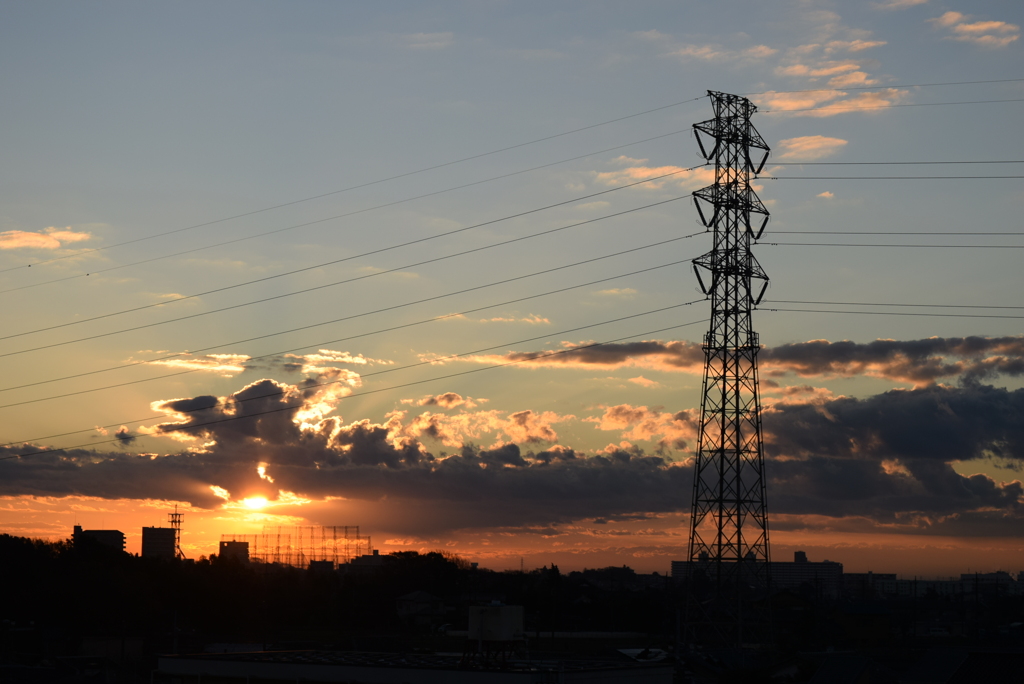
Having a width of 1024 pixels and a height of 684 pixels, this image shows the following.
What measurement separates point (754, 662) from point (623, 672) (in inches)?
915

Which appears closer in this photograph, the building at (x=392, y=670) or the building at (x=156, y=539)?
the building at (x=392, y=670)

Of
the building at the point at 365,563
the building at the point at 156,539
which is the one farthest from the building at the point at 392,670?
the building at the point at 156,539

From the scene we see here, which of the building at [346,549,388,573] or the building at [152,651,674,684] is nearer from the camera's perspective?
the building at [152,651,674,684]

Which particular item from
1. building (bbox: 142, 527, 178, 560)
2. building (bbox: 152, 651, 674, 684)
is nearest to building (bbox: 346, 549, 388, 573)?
building (bbox: 142, 527, 178, 560)

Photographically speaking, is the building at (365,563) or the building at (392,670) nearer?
the building at (392,670)

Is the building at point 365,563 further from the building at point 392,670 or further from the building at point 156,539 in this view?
the building at point 392,670

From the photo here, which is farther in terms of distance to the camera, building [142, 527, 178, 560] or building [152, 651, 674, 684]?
building [142, 527, 178, 560]

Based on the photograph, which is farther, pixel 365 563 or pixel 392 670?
pixel 365 563

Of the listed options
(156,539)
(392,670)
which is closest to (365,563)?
(156,539)

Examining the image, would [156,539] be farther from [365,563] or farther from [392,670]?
[392,670]

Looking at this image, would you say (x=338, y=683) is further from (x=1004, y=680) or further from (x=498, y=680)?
(x=1004, y=680)

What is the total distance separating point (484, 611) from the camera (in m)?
35.9

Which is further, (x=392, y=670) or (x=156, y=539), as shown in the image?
(x=156, y=539)

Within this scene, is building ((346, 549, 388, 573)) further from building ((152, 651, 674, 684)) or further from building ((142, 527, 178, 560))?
building ((152, 651, 674, 684))
